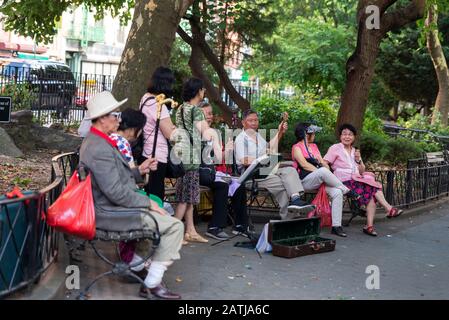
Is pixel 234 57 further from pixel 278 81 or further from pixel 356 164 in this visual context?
pixel 278 81

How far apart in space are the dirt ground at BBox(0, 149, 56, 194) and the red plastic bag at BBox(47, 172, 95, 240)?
17.3ft

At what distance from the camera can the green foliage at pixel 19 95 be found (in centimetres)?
1784

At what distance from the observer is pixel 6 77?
18531mm

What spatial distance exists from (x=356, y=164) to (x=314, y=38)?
24.6m

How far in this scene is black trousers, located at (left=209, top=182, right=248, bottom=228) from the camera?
8.81 m

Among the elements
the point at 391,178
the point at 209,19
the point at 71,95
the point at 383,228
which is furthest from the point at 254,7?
the point at 383,228

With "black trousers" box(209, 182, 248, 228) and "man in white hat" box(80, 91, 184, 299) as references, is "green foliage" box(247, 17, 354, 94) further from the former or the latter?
"man in white hat" box(80, 91, 184, 299)

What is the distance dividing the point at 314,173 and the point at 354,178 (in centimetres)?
74

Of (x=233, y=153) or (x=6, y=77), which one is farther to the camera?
(x=6, y=77)

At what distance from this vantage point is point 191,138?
27.1 feet

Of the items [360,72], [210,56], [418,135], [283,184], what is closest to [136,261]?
[283,184]

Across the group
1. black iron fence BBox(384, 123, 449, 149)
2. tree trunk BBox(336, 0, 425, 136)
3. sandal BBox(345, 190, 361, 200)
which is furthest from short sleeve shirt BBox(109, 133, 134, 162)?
black iron fence BBox(384, 123, 449, 149)

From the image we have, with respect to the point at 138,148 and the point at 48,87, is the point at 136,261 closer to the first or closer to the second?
the point at 138,148

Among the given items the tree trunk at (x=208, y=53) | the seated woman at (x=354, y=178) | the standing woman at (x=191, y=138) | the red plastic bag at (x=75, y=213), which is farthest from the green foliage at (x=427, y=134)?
the red plastic bag at (x=75, y=213)
